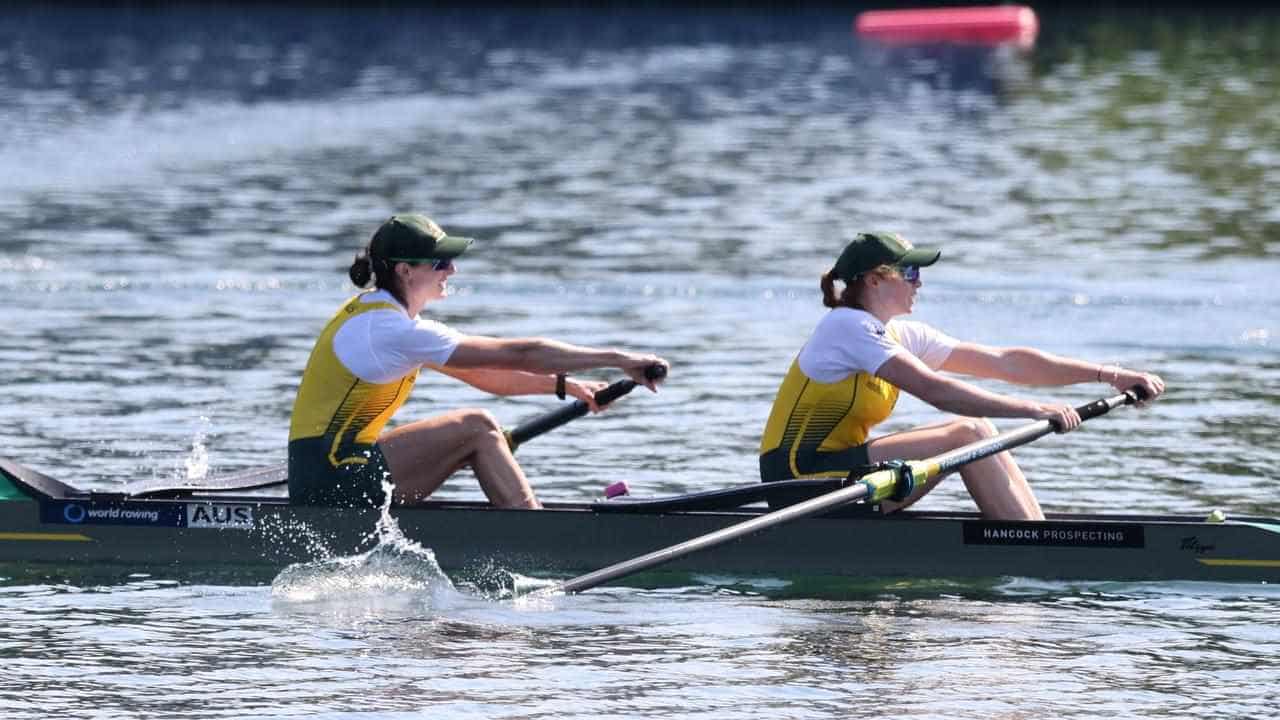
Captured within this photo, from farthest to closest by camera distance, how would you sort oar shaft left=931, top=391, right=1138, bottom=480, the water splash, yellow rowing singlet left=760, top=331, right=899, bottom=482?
1. the water splash
2. yellow rowing singlet left=760, top=331, right=899, bottom=482
3. oar shaft left=931, top=391, right=1138, bottom=480

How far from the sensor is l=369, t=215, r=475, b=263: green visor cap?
12.8 metres

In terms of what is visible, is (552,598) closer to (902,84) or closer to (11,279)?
(11,279)

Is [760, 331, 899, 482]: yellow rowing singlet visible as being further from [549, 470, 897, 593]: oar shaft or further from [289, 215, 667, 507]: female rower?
[289, 215, 667, 507]: female rower

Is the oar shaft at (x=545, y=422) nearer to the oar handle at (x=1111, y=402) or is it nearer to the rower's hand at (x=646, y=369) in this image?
the rower's hand at (x=646, y=369)

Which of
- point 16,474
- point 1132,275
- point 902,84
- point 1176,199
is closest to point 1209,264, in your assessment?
point 1132,275

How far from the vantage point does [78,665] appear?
11.6m

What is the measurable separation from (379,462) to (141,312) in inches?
467

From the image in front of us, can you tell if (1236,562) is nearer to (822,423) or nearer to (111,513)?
(822,423)

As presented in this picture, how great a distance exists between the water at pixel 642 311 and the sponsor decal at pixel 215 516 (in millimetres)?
357

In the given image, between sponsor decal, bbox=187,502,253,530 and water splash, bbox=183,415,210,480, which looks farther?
water splash, bbox=183,415,210,480

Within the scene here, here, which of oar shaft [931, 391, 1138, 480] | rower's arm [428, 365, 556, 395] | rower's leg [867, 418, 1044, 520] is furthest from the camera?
rower's arm [428, 365, 556, 395]

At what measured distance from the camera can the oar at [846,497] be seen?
12328 mm

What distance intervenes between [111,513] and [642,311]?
37.5 ft

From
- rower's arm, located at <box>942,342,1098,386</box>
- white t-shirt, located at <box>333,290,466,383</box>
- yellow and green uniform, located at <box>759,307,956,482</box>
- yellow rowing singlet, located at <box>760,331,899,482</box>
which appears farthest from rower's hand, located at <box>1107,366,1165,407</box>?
white t-shirt, located at <box>333,290,466,383</box>
